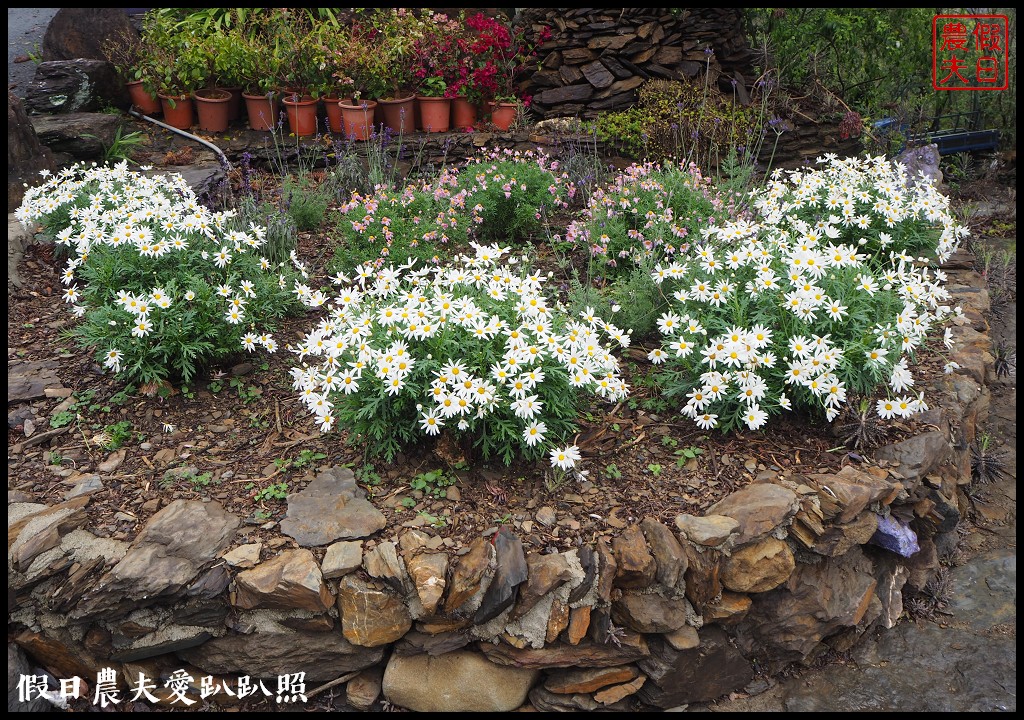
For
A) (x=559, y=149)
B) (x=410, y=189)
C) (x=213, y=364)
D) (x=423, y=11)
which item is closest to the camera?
(x=213, y=364)

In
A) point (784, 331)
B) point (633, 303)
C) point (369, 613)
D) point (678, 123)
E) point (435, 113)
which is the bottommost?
point (369, 613)

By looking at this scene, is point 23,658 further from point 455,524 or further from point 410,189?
point 410,189

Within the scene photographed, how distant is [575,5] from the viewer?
655 cm

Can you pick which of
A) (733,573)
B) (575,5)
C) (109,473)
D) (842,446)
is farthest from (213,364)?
(575,5)

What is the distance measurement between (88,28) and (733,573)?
686cm

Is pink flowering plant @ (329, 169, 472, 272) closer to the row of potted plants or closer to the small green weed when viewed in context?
the small green weed

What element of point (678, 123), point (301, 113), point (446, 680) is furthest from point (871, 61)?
point (446, 680)

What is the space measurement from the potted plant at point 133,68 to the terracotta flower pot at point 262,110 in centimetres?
75

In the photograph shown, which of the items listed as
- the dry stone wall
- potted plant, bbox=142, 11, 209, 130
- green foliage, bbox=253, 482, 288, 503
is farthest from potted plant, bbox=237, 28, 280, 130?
green foliage, bbox=253, 482, 288, 503

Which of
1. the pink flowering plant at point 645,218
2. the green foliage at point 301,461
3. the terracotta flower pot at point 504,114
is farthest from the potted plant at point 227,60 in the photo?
the green foliage at point 301,461

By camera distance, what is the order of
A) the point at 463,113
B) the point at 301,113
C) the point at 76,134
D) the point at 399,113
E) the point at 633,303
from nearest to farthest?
the point at 633,303 < the point at 76,134 < the point at 301,113 < the point at 399,113 < the point at 463,113

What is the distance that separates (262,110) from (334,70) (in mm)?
696

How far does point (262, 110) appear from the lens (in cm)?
649

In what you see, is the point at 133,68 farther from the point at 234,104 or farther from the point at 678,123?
the point at 678,123
